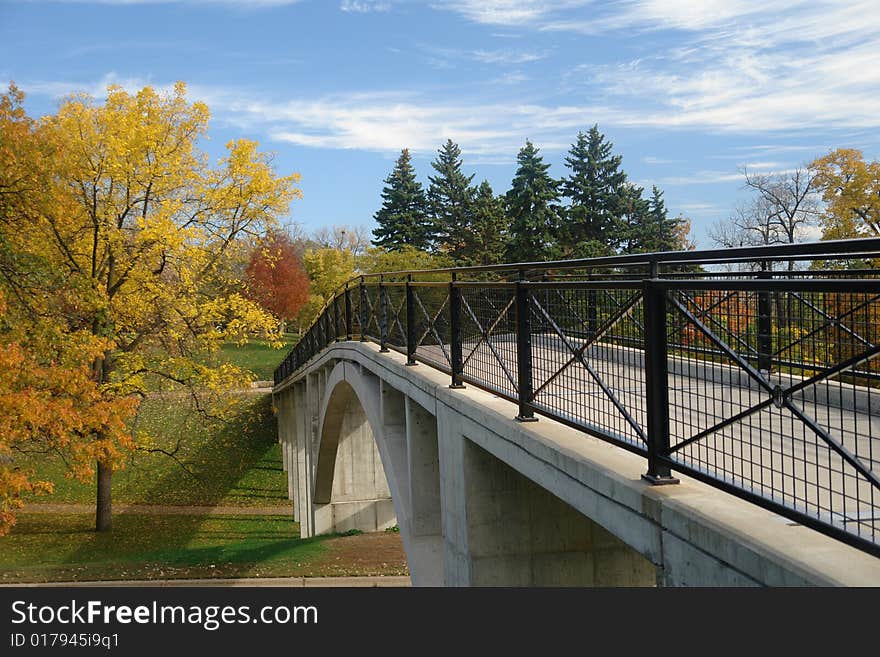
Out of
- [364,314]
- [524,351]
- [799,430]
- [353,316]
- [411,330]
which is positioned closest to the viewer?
[799,430]

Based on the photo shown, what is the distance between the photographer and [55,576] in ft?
56.0

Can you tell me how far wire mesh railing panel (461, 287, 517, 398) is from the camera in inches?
259

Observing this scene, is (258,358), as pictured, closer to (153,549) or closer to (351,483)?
(351,483)

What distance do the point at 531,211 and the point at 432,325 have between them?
1583 inches

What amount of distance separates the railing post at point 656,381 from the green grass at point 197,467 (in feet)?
69.8

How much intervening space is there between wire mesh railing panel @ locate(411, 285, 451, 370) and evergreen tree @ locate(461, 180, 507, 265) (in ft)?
135

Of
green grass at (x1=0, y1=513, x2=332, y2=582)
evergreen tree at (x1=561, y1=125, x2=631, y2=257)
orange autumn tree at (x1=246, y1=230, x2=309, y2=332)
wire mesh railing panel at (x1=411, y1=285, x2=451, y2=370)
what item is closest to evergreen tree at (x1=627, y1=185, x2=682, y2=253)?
evergreen tree at (x1=561, y1=125, x2=631, y2=257)

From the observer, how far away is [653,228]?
50.5 meters

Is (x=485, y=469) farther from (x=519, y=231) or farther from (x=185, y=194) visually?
(x=519, y=231)

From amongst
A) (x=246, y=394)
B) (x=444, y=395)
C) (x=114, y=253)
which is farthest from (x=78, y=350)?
(x=246, y=394)

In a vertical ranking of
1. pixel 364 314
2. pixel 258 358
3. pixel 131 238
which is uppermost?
pixel 131 238

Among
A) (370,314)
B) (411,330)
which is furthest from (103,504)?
(411,330)

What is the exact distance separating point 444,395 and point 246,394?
3474 cm

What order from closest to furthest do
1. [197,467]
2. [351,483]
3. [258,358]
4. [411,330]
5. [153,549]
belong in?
[411,330] < [153,549] < [351,483] < [197,467] < [258,358]
